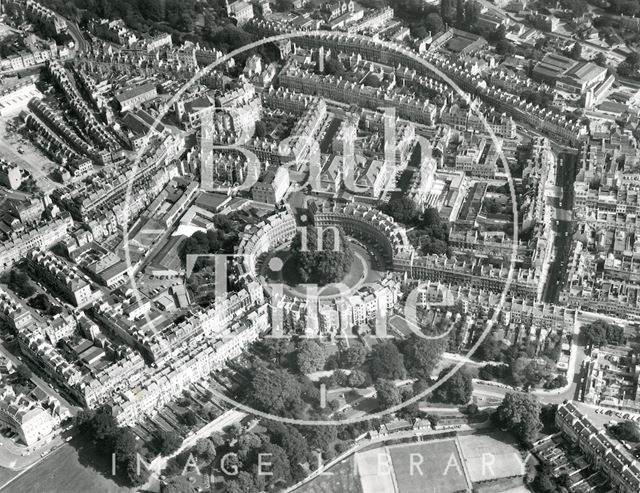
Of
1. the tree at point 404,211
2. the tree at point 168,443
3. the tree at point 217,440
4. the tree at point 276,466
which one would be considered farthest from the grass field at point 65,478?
the tree at point 404,211

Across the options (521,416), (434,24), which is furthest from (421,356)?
(434,24)

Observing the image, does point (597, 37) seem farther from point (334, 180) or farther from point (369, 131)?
point (334, 180)

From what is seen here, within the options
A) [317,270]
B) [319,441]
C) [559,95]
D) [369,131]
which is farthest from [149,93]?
[319,441]

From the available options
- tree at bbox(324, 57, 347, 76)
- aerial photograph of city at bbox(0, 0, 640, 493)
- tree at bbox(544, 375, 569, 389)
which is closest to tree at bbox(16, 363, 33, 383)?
aerial photograph of city at bbox(0, 0, 640, 493)

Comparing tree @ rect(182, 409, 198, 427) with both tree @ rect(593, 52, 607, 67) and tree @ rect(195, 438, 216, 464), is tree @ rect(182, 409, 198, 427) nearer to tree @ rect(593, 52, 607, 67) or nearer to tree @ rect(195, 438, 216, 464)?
tree @ rect(195, 438, 216, 464)

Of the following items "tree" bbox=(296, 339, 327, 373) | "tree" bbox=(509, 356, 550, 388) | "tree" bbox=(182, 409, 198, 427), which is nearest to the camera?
"tree" bbox=(182, 409, 198, 427)

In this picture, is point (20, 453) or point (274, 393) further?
point (274, 393)

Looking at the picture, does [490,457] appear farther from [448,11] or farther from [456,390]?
[448,11]
